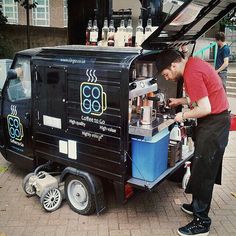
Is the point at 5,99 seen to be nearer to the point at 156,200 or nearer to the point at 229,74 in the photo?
the point at 156,200

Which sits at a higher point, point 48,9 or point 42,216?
point 48,9

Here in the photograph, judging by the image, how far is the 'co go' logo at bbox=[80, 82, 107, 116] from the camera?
3255mm

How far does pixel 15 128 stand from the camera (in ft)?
14.3

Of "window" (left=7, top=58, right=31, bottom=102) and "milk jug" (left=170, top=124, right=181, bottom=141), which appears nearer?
"milk jug" (left=170, top=124, right=181, bottom=141)

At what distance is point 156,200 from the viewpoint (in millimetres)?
4152

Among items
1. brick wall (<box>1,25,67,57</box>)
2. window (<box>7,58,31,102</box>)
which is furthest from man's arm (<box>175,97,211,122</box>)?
brick wall (<box>1,25,67,57</box>)

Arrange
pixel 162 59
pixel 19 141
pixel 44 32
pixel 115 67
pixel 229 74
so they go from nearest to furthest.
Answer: pixel 115 67 < pixel 162 59 < pixel 19 141 < pixel 229 74 < pixel 44 32

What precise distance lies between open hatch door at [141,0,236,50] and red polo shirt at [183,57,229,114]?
1.22 feet

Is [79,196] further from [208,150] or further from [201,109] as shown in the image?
[201,109]

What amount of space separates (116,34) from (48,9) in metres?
20.0

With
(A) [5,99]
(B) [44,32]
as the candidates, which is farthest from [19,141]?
(B) [44,32]

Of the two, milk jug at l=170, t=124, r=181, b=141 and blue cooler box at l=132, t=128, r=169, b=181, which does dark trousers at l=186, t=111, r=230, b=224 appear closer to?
blue cooler box at l=132, t=128, r=169, b=181

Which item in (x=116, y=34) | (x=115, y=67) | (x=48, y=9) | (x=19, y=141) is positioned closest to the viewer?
(x=115, y=67)

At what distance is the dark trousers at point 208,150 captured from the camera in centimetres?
321
